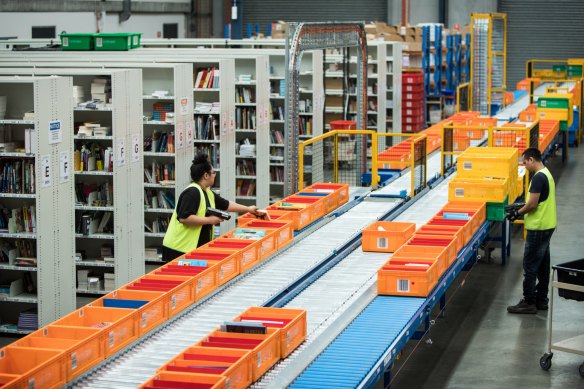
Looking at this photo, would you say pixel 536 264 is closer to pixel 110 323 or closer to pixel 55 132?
pixel 55 132

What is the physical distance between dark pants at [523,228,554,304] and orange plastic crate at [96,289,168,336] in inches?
198

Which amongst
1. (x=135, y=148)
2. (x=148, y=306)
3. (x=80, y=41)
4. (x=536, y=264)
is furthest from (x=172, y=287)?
(x=80, y=41)

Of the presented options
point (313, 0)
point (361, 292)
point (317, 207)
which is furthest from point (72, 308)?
point (313, 0)

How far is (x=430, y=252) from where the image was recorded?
9.50 metres

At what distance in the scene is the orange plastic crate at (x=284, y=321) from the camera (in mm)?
7094

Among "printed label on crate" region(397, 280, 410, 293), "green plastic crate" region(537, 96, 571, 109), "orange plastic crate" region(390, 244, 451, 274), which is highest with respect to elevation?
"green plastic crate" region(537, 96, 571, 109)

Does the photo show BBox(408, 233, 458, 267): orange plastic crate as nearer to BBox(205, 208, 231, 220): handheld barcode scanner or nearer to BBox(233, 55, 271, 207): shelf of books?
BBox(205, 208, 231, 220): handheld barcode scanner

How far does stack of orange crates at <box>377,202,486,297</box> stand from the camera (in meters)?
8.62

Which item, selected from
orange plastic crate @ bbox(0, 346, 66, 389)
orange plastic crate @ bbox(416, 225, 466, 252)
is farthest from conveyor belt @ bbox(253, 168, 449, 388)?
orange plastic crate @ bbox(0, 346, 66, 389)

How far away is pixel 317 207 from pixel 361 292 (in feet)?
9.96

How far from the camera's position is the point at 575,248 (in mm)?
15531

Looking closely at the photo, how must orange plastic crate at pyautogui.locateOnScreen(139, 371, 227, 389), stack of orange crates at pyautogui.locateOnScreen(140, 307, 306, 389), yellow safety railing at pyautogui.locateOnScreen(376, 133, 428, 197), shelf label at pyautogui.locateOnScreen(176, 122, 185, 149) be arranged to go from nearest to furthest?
orange plastic crate at pyautogui.locateOnScreen(139, 371, 227, 389), stack of orange crates at pyautogui.locateOnScreen(140, 307, 306, 389), shelf label at pyautogui.locateOnScreen(176, 122, 185, 149), yellow safety railing at pyautogui.locateOnScreen(376, 133, 428, 197)

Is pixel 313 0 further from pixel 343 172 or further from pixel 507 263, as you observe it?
pixel 507 263

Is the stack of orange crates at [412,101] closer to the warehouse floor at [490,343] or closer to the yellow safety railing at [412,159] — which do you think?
the yellow safety railing at [412,159]
